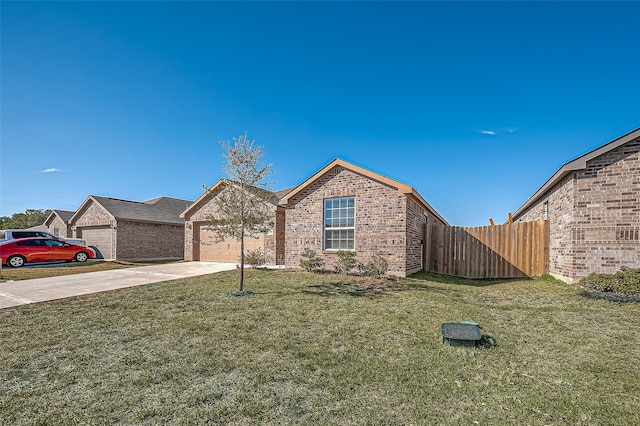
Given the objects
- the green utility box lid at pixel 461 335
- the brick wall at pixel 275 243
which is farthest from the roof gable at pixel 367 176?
the green utility box lid at pixel 461 335

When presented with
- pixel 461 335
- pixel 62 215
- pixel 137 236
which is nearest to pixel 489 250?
pixel 461 335

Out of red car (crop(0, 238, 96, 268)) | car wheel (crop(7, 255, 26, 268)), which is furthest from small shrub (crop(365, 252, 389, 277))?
car wheel (crop(7, 255, 26, 268))

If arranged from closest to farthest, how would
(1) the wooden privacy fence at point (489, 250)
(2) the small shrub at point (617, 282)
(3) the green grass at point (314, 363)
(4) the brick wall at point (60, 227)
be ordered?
1. (3) the green grass at point (314, 363)
2. (2) the small shrub at point (617, 282)
3. (1) the wooden privacy fence at point (489, 250)
4. (4) the brick wall at point (60, 227)

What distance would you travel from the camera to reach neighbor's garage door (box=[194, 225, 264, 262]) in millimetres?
15953

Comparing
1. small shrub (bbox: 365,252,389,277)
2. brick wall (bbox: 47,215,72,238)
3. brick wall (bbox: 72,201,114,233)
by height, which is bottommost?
small shrub (bbox: 365,252,389,277)

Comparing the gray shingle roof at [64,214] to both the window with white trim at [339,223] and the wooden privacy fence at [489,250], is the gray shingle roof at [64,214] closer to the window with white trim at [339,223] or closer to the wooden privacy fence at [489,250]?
the window with white trim at [339,223]

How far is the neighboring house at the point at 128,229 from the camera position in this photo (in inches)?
793

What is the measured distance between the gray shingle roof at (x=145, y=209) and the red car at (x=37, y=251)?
10.2 feet

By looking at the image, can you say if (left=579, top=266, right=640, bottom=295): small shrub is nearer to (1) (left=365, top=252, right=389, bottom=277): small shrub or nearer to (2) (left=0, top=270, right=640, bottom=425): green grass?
(2) (left=0, top=270, right=640, bottom=425): green grass

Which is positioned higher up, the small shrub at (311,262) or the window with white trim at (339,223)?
the window with white trim at (339,223)

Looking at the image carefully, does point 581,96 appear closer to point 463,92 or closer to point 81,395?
point 463,92

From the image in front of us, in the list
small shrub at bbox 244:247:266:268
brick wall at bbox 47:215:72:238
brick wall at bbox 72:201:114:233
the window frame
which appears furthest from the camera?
brick wall at bbox 47:215:72:238

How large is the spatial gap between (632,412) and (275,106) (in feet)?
45.3

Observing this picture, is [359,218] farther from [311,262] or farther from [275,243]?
[275,243]
